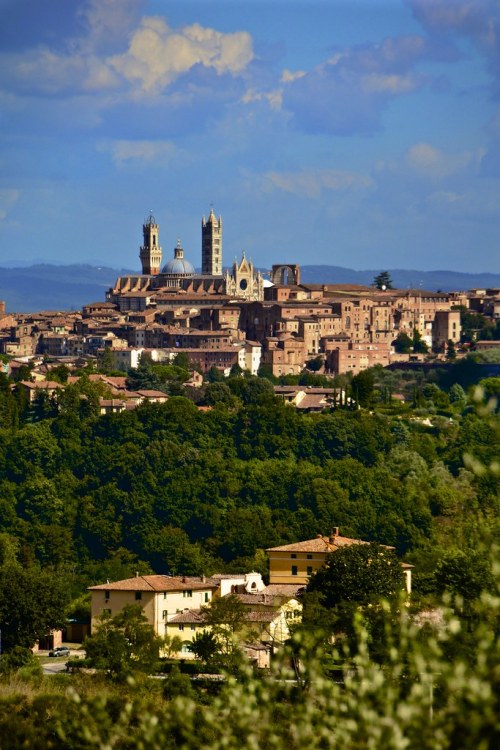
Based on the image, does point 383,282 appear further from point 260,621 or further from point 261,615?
point 260,621

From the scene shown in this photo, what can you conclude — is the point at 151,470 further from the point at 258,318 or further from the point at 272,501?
the point at 258,318

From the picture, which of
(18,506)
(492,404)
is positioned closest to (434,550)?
(18,506)

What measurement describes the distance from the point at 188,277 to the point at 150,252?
12.7 meters

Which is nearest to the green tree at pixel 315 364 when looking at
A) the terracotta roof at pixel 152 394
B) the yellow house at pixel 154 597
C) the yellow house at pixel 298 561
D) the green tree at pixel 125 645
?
the terracotta roof at pixel 152 394

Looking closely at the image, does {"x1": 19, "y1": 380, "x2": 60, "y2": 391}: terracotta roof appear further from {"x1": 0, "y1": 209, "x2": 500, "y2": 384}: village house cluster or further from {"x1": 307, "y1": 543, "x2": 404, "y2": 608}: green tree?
{"x1": 307, "y1": 543, "x2": 404, "y2": 608}: green tree

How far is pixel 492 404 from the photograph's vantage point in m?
13.4

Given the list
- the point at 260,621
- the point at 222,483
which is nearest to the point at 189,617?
the point at 260,621

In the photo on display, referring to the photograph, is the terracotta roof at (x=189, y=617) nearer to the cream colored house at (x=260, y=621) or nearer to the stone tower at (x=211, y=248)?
the cream colored house at (x=260, y=621)

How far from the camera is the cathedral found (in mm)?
89938

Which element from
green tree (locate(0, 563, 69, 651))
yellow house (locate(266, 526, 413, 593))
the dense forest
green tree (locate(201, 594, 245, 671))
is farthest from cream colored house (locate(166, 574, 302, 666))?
green tree (locate(0, 563, 69, 651))

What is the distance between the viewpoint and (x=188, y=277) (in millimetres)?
95188

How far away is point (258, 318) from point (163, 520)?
33.0 metres

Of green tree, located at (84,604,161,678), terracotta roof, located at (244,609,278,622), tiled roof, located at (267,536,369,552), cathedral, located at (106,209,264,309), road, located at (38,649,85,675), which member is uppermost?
cathedral, located at (106,209,264,309)

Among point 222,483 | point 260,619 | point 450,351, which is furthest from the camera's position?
point 450,351
